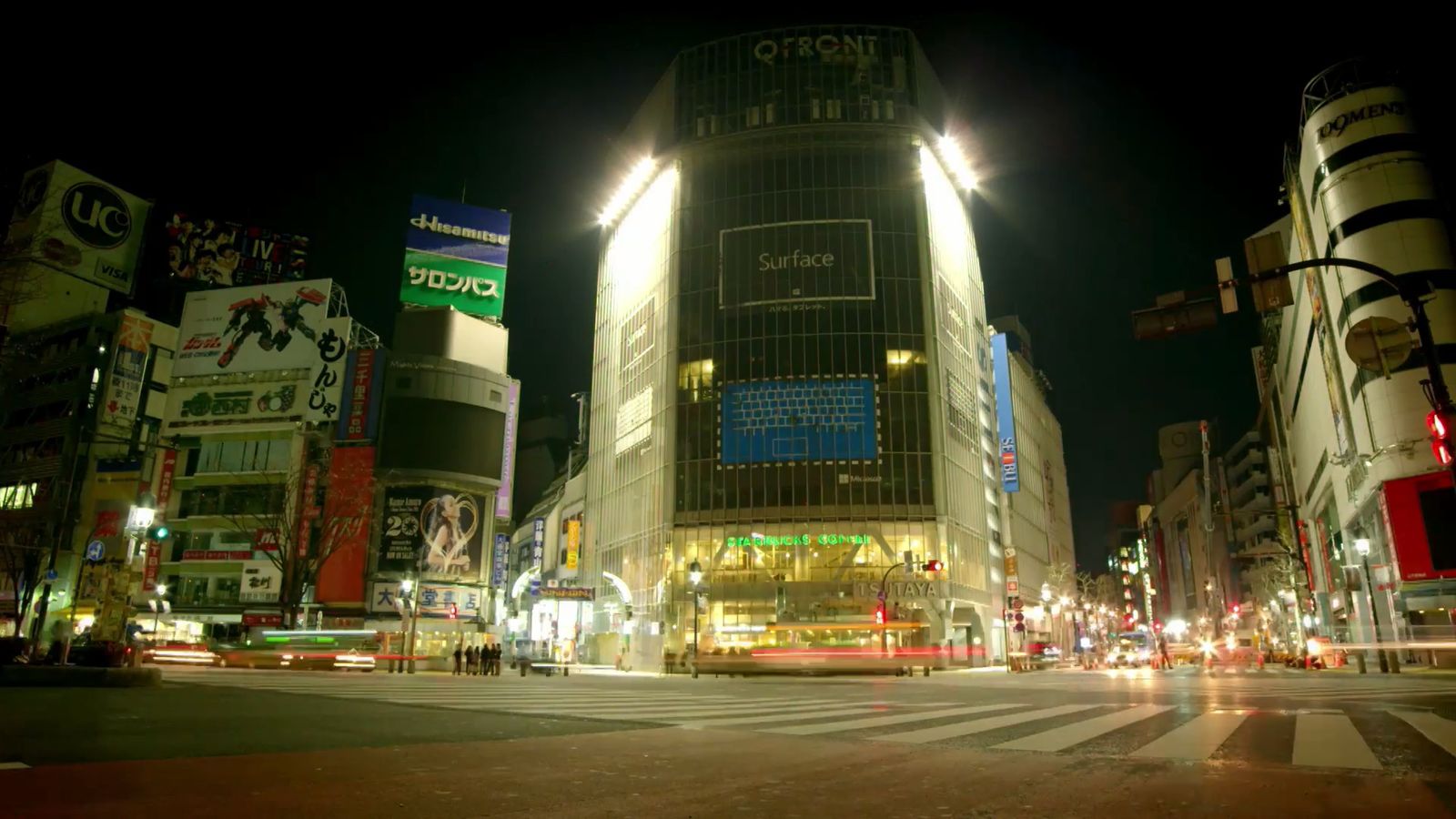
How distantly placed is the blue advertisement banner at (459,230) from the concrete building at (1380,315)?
57.5 meters

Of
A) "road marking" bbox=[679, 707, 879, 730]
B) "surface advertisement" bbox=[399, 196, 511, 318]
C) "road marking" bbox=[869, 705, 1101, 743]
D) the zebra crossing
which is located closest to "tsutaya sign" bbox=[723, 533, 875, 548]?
"surface advertisement" bbox=[399, 196, 511, 318]

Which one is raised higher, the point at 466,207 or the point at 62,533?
the point at 466,207

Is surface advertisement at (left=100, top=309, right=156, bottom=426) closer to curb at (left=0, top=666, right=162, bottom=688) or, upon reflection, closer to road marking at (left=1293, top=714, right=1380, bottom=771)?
curb at (left=0, top=666, right=162, bottom=688)

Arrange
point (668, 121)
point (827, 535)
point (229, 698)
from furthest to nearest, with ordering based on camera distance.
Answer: point (668, 121), point (827, 535), point (229, 698)

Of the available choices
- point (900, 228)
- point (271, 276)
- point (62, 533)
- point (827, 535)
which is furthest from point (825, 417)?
point (62, 533)

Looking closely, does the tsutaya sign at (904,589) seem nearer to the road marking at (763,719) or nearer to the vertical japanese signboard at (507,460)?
the vertical japanese signboard at (507,460)

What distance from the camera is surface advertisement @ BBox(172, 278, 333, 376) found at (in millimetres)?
67562

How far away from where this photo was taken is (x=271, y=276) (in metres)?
76.0

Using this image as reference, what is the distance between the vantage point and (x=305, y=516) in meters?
58.0

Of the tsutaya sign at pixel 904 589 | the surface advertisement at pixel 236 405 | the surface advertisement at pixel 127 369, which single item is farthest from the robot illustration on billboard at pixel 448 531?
the tsutaya sign at pixel 904 589

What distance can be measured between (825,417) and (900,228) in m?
16.6

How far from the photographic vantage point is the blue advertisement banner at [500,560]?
67.6 meters

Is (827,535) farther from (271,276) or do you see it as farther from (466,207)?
(271,276)

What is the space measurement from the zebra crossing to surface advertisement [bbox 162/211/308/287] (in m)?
71.3
